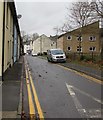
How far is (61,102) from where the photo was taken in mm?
9406

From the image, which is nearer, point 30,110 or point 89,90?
point 30,110

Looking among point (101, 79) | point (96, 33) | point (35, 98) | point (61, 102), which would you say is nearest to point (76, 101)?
point (61, 102)

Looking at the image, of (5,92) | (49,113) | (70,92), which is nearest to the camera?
(49,113)

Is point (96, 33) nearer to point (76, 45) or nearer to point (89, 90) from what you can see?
point (76, 45)

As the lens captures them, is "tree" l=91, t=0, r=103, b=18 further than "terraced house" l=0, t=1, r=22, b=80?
Yes

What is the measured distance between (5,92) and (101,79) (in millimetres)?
7003

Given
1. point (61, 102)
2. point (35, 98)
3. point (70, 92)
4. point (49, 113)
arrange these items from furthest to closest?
point (70, 92), point (35, 98), point (61, 102), point (49, 113)

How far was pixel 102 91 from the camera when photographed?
39.1 feet

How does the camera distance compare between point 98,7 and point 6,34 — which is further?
point 98,7

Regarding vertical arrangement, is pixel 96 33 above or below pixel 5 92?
above

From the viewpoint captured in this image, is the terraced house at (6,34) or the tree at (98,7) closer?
the terraced house at (6,34)

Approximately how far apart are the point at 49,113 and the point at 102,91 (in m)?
4.62

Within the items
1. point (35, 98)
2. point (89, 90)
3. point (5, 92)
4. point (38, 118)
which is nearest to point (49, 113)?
point (38, 118)

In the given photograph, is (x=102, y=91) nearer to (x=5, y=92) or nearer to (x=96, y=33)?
(x=5, y=92)
